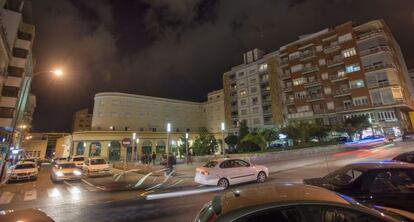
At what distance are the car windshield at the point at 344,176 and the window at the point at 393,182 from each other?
0.37m

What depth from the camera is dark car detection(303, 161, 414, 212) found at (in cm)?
442

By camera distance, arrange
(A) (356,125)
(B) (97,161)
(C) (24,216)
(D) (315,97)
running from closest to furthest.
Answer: (C) (24,216), (B) (97,161), (A) (356,125), (D) (315,97)

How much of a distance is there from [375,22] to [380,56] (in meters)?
7.76

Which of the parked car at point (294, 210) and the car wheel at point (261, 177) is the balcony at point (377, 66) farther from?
the parked car at point (294, 210)

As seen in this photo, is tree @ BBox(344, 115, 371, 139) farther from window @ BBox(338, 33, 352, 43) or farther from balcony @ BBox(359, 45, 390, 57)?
window @ BBox(338, 33, 352, 43)

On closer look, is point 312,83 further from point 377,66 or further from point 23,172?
point 23,172

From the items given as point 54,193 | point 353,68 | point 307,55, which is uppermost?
point 307,55

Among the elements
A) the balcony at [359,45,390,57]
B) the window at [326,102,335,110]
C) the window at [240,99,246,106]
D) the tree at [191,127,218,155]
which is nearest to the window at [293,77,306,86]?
the window at [326,102,335,110]

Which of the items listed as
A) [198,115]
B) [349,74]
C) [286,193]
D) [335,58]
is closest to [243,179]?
[286,193]

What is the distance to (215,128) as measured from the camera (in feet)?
255

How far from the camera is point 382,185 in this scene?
4.70 metres

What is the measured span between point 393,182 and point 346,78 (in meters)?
47.9

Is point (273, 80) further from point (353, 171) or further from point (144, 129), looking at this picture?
point (353, 171)

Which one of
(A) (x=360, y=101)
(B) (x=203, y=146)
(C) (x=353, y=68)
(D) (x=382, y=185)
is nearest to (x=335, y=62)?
(C) (x=353, y=68)
